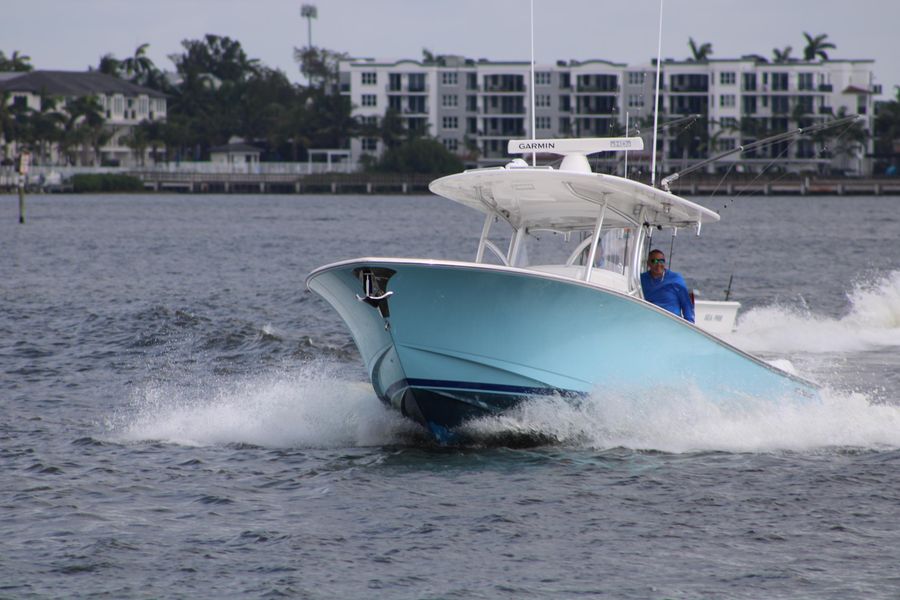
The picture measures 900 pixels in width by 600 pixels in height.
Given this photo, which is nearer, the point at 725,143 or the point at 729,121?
the point at 729,121

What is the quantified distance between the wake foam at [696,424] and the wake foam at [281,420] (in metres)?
1.65

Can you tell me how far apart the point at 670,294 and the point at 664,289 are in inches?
3.6

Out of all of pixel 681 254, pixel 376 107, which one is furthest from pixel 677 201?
pixel 376 107

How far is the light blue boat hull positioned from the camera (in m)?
13.8

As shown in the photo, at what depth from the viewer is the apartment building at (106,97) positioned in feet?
508

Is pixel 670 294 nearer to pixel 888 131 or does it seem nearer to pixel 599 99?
pixel 599 99

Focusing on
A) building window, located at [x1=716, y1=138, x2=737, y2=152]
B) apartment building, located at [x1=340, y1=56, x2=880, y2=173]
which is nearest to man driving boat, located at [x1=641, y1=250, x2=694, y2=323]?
apartment building, located at [x1=340, y1=56, x2=880, y2=173]

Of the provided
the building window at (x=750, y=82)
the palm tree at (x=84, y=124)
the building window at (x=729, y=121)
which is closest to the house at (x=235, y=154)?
the palm tree at (x=84, y=124)

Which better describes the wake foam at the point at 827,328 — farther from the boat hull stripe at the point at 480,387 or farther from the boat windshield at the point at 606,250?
the boat hull stripe at the point at 480,387

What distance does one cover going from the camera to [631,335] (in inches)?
559

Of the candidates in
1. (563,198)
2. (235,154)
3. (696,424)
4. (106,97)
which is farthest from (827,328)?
(106,97)

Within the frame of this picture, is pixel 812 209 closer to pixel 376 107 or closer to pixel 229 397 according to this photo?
pixel 376 107

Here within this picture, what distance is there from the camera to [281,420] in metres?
16.1

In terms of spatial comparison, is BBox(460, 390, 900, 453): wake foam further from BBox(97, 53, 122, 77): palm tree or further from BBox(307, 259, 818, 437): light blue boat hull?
BBox(97, 53, 122, 77): palm tree
